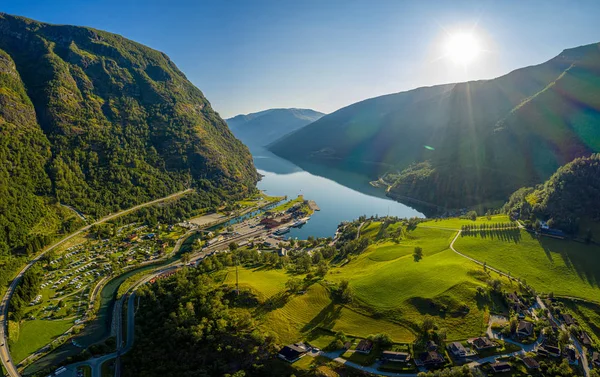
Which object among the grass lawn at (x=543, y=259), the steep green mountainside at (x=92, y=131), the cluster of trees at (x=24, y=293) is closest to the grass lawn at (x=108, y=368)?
the cluster of trees at (x=24, y=293)

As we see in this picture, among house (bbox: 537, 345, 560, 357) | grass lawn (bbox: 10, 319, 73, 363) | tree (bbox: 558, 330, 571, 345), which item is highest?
tree (bbox: 558, 330, 571, 345)

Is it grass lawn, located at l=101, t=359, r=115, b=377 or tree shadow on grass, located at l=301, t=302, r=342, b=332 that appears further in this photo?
tree shadow on grass, located at l=301, t=302, r=342, b=332

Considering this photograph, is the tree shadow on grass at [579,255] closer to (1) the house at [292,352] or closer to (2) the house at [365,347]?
(2) the house at [365,347]

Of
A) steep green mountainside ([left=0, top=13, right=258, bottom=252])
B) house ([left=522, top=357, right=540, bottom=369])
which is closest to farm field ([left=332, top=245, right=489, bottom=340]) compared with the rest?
house ([left=522, top=357, right=540, bottom=369])

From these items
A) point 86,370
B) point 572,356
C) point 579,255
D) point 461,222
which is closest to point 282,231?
point 461,222

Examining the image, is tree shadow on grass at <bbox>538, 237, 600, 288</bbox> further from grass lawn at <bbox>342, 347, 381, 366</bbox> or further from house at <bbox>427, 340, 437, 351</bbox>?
grass lawn at <bbox>342, 347, 381, 366</bbox>

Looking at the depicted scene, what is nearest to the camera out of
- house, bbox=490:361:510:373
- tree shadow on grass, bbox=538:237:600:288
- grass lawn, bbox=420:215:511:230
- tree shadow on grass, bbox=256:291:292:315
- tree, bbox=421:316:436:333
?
house, bbox=490:361:510:373
